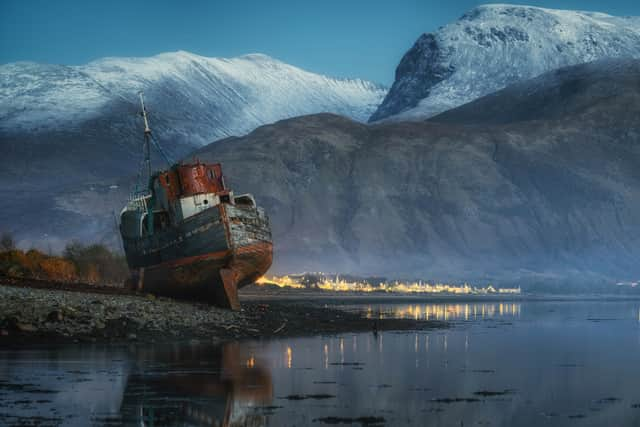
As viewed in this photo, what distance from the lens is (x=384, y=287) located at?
439ft

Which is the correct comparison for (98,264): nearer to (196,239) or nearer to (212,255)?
(196,239)

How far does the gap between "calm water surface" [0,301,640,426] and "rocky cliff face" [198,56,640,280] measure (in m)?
120

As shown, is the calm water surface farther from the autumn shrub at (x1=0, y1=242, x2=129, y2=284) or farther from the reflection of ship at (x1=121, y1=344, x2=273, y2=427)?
the autumn shrub at (x1=0, y1=242, x2=129, y2=284)

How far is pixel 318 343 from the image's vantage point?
128ft

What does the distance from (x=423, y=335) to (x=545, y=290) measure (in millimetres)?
100472

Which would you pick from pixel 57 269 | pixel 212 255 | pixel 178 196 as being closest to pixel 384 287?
pixel 57 269

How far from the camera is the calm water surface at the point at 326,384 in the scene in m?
21.3

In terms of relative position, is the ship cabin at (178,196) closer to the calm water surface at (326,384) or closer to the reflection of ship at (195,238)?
the reflection of ship at (195,238)

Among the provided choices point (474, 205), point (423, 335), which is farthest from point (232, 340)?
point (474, 205)

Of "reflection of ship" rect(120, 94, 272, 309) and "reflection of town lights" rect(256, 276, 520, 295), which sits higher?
"reflection of town lights" rect(256, 276, 520, 295)

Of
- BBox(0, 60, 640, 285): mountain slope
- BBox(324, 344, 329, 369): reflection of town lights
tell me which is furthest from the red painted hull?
BBox(0, 60, 640, 285): mountain slope

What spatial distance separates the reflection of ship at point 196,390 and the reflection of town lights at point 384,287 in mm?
87446

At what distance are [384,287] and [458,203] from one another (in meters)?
48.2

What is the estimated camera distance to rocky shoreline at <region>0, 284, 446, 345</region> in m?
35.2
